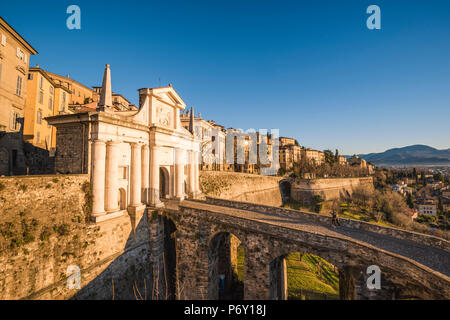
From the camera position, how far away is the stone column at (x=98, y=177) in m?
12.7

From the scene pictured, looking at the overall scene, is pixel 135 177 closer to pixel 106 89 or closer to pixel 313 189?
pixel 106 89

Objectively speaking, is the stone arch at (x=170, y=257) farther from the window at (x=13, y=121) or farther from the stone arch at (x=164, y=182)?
the window at (x=13, y=121)

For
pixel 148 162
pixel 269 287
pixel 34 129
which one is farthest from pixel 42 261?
pixel 34 129

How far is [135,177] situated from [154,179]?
1767 mm

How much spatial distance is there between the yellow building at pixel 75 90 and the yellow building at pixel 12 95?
19689 mm

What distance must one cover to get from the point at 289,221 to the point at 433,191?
10522cm

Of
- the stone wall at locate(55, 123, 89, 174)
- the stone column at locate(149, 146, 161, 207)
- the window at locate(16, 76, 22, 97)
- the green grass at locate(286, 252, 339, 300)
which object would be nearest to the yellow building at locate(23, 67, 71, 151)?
the window at locate(16, 76, 22, 97)

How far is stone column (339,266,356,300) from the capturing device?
9.65m

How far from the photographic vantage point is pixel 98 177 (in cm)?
1284

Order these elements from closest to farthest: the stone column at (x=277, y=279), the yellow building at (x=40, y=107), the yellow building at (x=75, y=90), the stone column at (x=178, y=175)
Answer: the stone column at (x=277, y=279) < the stone column at (x=178, y=175) < the yellow building at (x=40, y=107) < the yellow building at (x=75, y=90)

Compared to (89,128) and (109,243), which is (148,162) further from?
(109,243)

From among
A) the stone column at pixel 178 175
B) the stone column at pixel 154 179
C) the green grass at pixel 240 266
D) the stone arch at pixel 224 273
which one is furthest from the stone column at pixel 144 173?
the green grass at pixel 240 266

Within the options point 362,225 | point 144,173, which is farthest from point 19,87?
point 362,225

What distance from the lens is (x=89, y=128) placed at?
12906mm
